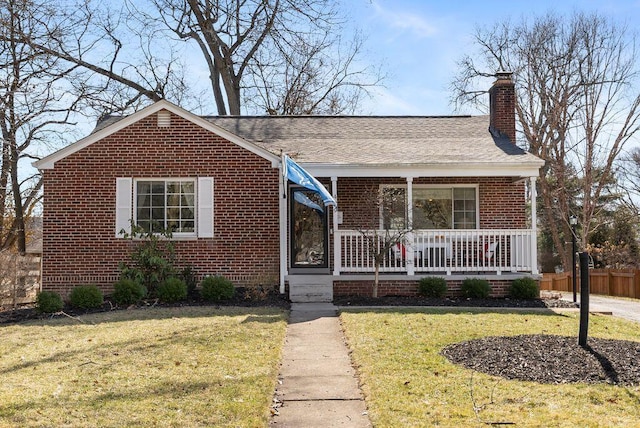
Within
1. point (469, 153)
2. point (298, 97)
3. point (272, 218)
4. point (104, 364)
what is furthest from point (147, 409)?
point (298, 97)

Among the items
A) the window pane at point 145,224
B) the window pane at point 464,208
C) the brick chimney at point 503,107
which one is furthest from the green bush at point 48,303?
the brick chimney at point 503,107

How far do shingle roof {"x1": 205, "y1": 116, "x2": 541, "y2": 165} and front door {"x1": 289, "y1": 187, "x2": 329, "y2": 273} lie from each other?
3.18 ft

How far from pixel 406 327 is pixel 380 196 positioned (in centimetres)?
438

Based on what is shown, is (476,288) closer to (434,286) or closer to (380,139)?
(434,286)

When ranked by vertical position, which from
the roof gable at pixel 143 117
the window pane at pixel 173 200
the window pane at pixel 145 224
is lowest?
the window pane at pixel 145 224

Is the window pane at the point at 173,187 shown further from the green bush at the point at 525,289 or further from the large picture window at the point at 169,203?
the green bush at the point at 525,289

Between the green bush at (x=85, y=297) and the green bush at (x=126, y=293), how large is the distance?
12.5 inches

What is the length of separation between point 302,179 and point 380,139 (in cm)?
466

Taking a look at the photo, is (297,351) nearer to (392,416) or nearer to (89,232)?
(392,416)

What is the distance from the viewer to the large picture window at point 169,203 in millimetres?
14148

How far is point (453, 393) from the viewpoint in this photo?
5988 mm

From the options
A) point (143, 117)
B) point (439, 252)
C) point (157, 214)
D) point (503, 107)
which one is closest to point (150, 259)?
point (157, 214)

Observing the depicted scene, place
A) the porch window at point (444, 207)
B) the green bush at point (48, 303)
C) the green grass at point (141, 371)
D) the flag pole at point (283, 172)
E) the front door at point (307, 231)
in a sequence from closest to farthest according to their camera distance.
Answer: the green grass at point (141, 371) < the green bush at point (48, 303) < the flag pole at point (283, 172) < the front door at point (307, 231) < the porch window at point (444, 207)

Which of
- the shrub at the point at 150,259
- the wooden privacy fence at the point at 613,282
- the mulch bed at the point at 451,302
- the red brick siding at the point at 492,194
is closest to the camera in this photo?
the mulch bed at the point at 451,302
